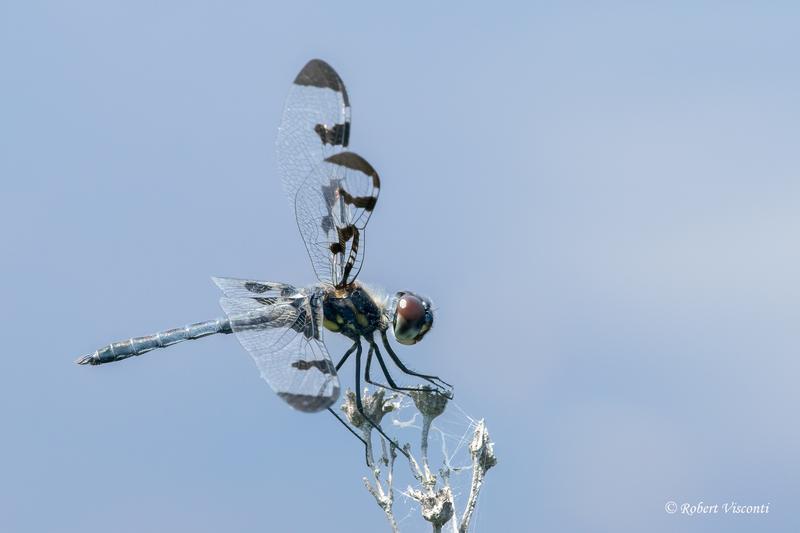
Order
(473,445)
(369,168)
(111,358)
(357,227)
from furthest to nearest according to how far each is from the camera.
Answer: (111,358) < (357,227) < (369,168) < (473,445)

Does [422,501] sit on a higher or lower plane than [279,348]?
lower

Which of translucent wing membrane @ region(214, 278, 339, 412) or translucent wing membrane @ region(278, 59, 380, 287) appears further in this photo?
translucent wing membrane @ region(278, 59, 380, 287)

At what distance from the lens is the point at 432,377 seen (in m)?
12.4

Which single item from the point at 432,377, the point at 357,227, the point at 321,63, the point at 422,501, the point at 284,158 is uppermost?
the point at 321,63

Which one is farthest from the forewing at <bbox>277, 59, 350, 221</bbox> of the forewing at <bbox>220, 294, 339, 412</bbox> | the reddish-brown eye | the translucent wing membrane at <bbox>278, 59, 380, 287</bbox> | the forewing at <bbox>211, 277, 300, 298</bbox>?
the reddish-brown eye

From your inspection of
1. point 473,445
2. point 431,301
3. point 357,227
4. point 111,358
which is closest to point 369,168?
point 357,227

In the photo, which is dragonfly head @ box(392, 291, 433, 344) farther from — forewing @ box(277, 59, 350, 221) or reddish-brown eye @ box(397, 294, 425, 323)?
forewing @ box(277, 59, 350, 221)

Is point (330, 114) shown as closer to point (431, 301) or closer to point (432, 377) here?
point (431, 301)

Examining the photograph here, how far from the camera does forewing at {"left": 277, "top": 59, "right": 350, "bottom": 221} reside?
1278 centimetres

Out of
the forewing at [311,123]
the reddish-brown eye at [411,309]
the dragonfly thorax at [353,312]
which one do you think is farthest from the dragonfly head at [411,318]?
the forewing at [311,123]

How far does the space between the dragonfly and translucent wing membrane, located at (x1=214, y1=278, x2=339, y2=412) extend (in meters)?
0.01

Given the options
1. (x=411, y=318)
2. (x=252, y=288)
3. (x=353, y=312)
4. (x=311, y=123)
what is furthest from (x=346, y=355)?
(x=311, y=123)

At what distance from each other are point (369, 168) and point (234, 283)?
2.56m

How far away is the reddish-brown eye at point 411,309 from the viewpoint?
12617 mm
